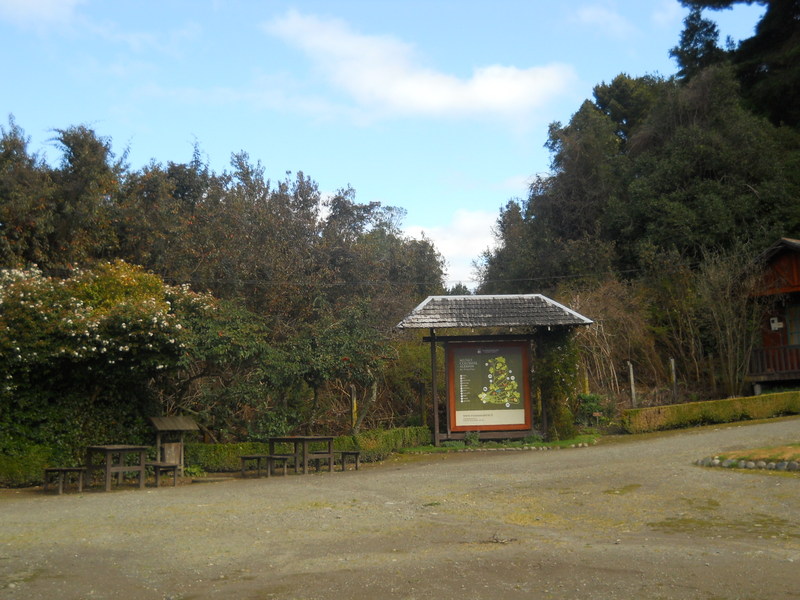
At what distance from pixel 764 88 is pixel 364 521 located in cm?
3490

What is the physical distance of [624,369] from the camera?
88.4ft

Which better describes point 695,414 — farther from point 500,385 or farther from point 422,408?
point 422,408

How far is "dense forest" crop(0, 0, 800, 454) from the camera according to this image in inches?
666

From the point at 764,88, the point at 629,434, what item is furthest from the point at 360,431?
the point at 764,88

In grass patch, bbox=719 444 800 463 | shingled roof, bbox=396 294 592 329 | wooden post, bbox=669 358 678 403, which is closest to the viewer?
grass patch, bbox=719 444 800 463

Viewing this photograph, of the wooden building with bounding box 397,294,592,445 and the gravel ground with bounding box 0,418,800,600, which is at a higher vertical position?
the wooden building with bounding box 397,294,592,445

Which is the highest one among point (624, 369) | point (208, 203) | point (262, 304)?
point (208, 203)

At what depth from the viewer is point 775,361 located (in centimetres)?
2756

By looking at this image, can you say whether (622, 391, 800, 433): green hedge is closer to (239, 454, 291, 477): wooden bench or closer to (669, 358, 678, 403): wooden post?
(669, 358, 678, 403): wooden post

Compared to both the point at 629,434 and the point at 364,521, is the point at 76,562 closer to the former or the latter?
the point at 364,521

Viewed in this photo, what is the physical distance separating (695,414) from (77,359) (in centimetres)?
1571

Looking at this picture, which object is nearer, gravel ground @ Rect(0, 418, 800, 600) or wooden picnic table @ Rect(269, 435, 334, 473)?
gravel ground @ Rect(0, 418, 800, 600)

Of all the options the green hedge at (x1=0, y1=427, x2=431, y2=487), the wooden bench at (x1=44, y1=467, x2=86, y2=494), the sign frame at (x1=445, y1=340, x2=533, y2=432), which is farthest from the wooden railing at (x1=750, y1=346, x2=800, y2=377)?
the wooden bench at (x1=44, y1=467, x2=86, y2=494)

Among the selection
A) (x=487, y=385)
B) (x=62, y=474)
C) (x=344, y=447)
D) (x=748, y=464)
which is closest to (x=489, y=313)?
(x=487, y=385)
